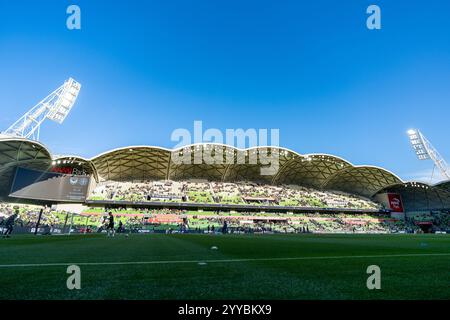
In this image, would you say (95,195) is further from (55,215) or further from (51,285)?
(51,285)

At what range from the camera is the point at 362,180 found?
72938 mm

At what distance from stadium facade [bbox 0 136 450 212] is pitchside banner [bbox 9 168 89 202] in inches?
62.7

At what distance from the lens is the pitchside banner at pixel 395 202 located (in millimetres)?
70350

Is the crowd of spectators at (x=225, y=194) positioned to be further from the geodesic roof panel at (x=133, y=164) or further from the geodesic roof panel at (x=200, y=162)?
the geodesic roof panel at (x=133, y=164)

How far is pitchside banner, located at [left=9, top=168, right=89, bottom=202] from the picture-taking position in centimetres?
4253

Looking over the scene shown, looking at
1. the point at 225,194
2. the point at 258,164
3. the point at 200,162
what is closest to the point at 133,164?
the point at 200,162

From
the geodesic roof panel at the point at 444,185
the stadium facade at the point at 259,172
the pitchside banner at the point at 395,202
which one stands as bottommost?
the pitchside banner at the point at 395,202

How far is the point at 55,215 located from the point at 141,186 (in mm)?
22291

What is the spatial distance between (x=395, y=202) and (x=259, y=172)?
Result: 129 feet

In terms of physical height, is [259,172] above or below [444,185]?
above

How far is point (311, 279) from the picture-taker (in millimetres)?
3619

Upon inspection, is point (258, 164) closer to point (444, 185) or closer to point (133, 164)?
point (133, 164)

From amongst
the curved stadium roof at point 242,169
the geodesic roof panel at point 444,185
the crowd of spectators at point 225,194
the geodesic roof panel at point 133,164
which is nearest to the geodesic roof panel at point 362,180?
the curved stadium roof at point 242,169
